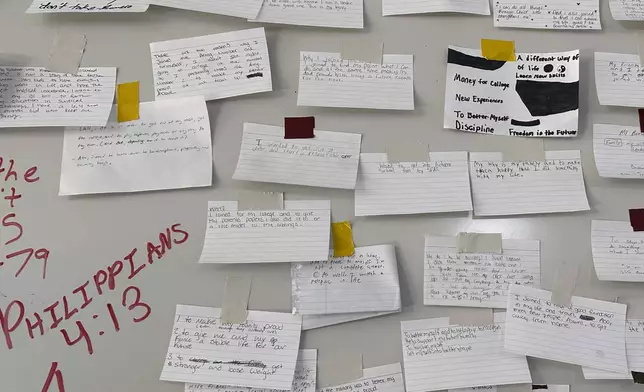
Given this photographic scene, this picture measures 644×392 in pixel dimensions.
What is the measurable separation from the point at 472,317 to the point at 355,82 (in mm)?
397

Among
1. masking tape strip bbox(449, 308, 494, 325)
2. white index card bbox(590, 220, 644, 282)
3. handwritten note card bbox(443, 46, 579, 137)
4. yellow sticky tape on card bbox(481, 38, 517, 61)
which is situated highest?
yellow sticky tape on card bbox(481, 38, 517, 61)

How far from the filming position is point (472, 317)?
795mm

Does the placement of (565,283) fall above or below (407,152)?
below

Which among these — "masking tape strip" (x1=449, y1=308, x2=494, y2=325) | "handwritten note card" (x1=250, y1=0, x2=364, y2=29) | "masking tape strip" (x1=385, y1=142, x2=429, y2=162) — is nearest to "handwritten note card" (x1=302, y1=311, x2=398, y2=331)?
"masking tape strip" (x1=449, y1=308, x2=494, y2=325)

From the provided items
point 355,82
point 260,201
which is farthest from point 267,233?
point 355,82

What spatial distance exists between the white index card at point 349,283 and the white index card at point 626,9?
539 mm

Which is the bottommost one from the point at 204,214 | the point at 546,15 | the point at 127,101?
the point at 204,214

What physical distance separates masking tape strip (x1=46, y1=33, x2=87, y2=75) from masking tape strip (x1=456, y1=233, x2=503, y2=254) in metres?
0.64

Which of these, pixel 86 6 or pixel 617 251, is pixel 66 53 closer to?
pixel 86 6

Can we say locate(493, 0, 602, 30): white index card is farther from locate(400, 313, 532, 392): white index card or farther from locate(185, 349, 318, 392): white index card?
locate(185, 349, 318, 392): white index card

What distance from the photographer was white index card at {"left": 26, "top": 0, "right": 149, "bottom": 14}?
0.82m

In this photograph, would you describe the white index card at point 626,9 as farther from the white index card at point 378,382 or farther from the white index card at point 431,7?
the white index card at point 378,382

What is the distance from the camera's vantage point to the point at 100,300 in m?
0.77

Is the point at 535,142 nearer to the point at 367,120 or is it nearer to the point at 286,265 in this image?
the point at 367,120
